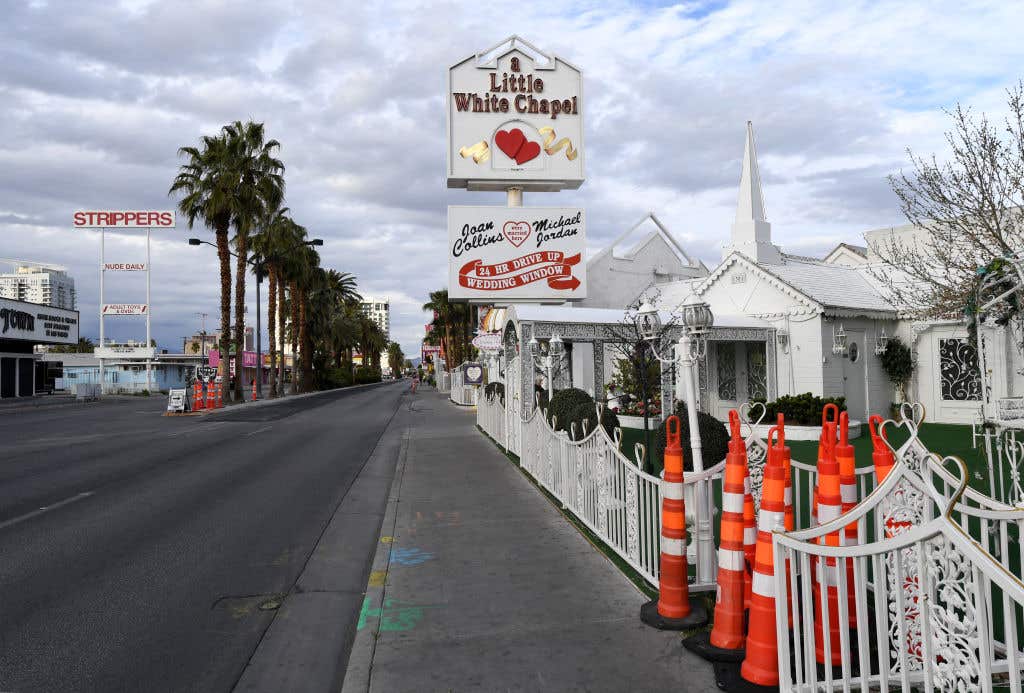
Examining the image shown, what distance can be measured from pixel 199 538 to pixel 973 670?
7.09 m

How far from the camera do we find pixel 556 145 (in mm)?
25094

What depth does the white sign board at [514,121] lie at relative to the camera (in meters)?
24.2

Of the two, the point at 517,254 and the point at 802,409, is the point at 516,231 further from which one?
the point at 802,409

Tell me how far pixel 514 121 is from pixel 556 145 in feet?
5.60

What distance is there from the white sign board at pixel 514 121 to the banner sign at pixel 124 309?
37177 mm

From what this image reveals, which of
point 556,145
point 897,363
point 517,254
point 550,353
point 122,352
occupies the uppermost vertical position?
point 556,145

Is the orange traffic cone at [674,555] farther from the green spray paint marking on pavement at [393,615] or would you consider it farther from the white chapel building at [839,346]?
the white chapel building at [839,346]

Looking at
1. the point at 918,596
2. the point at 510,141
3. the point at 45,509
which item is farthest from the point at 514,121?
the point at 918,596

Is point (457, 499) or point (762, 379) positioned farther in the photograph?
point (762, 379)

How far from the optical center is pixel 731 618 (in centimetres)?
407

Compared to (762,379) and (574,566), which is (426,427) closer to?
(762,379)

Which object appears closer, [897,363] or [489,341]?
[897,363]

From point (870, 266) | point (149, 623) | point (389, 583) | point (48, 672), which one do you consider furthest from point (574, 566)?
point (870, 266)

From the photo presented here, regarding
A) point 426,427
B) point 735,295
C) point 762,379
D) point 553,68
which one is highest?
point 553,68
